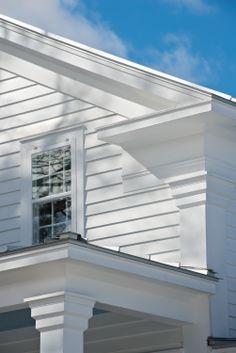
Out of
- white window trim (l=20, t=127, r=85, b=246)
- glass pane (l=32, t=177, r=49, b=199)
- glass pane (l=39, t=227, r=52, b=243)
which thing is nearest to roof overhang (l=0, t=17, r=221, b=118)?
white window trim (l=20, t=127, r=85, b=246)

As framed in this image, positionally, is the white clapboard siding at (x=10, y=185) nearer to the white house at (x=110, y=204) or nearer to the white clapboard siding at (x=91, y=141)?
the white house at (x=110, y=204)

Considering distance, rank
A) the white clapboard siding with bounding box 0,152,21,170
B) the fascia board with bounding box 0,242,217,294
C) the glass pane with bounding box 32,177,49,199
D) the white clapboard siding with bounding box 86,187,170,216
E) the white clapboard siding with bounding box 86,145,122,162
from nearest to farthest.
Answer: the fascia board with bounding box 0,242,217,294
the white clapboard siding with bounding box 86,187,170,216
the white clapboard siding with bounding box 86,145,122,162
the glass pane with bounding box 32,177,49,199
the white clapboard siding with bounding box 0,152,21,170

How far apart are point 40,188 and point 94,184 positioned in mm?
938

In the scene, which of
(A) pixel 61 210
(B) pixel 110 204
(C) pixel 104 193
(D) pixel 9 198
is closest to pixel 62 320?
(B) pixel 110 204

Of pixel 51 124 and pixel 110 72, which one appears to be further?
pixel 51 124

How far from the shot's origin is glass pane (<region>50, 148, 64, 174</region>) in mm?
13750

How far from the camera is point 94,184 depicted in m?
13.3

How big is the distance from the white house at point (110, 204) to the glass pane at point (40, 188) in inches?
0.6

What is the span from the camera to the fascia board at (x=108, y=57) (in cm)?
1243

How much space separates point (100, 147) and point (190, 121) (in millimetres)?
1612

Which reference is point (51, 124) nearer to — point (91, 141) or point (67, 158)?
point (67, 158)

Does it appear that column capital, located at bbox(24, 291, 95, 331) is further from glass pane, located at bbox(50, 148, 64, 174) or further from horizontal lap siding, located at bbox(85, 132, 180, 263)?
glass pane, located at bbox(50, 148, 64, 174)

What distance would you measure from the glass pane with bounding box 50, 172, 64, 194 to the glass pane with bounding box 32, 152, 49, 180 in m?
0.14

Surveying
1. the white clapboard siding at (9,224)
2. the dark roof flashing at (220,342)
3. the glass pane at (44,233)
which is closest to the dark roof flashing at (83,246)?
the dark roof flashing at (220,342)
